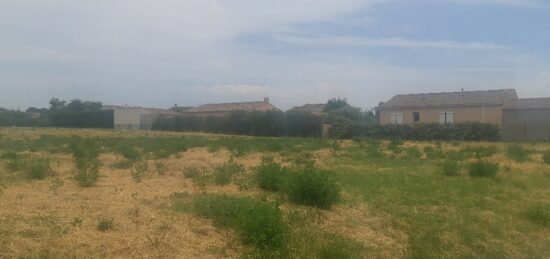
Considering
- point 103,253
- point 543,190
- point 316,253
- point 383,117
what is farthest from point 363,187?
point 383,117

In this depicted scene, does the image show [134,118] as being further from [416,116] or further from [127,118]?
[416,116]

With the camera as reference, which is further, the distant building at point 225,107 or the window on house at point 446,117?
the distant building at point 225,107

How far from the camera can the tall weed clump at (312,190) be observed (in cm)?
1063

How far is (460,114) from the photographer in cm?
5028

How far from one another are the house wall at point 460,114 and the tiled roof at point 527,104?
104cm

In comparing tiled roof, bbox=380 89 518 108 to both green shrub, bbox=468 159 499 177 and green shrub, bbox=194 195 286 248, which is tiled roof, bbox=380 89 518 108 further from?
green shrub, bbox=194 195 286 248

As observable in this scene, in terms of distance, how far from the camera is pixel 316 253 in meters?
7.80

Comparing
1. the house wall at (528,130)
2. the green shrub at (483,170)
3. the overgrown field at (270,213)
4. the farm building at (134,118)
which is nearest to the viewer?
the overgrown field at (270,213)

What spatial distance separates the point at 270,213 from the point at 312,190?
2.90 m

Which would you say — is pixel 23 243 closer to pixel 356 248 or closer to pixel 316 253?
pixel 316 253

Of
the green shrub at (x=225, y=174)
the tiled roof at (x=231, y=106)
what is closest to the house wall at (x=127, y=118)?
the tiled roof at (x=231, y=106)

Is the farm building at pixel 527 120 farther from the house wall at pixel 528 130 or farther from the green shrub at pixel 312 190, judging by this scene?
the green shrub at pixel 312 190

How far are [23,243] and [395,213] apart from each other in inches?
266

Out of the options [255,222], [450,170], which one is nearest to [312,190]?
[255,222]
